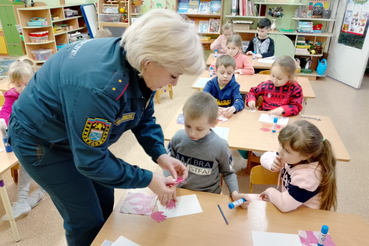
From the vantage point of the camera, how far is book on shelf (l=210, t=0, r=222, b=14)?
5.89m

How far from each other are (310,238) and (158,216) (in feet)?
2.12

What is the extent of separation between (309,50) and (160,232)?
5.69 m

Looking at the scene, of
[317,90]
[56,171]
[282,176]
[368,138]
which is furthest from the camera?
[317,90]

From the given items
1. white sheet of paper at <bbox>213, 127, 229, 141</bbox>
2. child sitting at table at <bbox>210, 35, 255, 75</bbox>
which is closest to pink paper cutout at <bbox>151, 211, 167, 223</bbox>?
white sheet of paper at <bbox>213, 127, 229, 141</bbox>

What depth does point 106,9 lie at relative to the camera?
5.96 meters

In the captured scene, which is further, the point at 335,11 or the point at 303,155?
the point at 335,11

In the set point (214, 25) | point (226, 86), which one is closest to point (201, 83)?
point (226, 86)

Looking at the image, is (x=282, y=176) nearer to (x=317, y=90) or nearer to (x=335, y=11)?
(x=317, y=90)

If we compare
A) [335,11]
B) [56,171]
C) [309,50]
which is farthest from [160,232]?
[335,11]

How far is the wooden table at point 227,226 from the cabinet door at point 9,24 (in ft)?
23.7

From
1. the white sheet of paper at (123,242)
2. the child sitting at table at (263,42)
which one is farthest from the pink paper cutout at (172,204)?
the child sitting at table at (263,42)

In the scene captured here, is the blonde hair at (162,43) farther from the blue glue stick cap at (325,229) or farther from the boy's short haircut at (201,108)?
the blue glue stick cap at (325,229)

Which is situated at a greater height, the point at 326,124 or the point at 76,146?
the point at 76,146

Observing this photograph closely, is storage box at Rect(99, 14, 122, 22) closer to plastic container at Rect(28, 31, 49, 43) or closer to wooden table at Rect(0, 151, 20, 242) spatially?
plastic container at Rect(28, 31, 49, 43)
